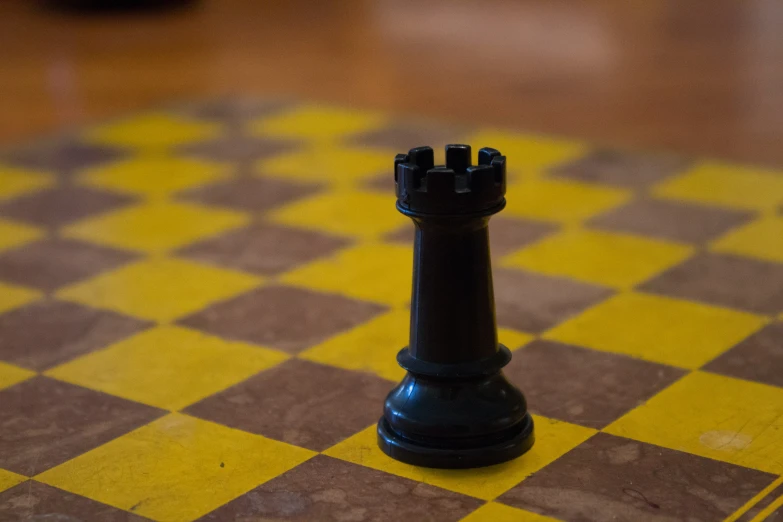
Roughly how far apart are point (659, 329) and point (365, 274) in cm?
61

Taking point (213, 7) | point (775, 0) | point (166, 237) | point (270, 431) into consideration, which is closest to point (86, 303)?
point (166, 237)

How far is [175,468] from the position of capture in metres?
1.71

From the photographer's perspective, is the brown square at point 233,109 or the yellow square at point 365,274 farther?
the brown square at point 233,109

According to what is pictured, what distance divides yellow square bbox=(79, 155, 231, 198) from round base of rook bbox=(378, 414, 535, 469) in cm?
153

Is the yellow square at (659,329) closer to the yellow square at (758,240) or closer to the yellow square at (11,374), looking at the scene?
the yellow square at (758,240)

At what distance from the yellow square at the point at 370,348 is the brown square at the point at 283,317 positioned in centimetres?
3

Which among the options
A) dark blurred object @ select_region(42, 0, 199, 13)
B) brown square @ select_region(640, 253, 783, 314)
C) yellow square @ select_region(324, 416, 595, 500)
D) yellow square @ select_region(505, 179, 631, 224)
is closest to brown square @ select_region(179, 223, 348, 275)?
yellow square @ select_region(505, 179, 631, 224)

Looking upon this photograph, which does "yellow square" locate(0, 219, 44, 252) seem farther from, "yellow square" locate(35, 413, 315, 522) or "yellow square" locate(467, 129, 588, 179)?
"yellow square" locate(467, 129, 588, 179)

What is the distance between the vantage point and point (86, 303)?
2.37m

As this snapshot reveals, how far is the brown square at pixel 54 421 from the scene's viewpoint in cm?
176

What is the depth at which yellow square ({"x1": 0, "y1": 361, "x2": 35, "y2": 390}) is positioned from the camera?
2.02 meters

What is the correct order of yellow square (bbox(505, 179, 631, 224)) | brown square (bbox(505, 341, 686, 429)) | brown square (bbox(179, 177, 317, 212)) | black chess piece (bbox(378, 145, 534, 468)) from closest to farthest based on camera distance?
black chess piece (bbox(378, 145, 534, 468)) < brown square (bbox(505, 341, 686, 429)) < yellow square (bbox(505, 179, 631, 224)) < brown square (bbox(179, 177, 317, 212))

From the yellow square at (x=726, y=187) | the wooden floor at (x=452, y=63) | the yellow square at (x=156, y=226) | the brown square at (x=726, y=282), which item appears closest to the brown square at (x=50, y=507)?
the yellow square at (x=156, y=226)

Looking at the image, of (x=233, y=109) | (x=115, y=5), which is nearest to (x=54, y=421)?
(x=233, y=109)
